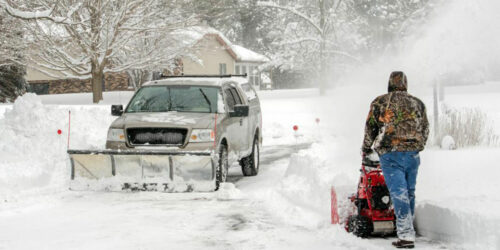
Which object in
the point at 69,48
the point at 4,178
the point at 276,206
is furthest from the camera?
the point at 69,48

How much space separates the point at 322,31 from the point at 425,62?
26.0 meters

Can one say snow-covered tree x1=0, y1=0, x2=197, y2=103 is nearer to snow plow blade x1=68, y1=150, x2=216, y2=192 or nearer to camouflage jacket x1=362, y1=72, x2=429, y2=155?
snow plow blade x1=68, y1=150, x2=216, y2=192

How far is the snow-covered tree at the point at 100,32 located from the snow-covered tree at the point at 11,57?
2.09 ft

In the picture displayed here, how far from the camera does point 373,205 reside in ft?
22.8

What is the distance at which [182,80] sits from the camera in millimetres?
12273

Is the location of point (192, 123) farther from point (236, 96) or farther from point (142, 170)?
point (236, 96)

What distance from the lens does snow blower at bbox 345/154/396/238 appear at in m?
6.96

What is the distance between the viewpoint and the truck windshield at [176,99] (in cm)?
1149

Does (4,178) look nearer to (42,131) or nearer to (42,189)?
(42,189)

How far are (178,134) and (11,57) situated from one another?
63.9 ft

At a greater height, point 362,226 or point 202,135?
point 202,135

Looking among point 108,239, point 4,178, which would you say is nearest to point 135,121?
point 4,178

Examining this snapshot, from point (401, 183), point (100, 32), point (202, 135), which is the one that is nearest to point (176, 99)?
point (202, 135)

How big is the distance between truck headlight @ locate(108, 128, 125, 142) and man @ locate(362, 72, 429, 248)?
5044 millimetres
